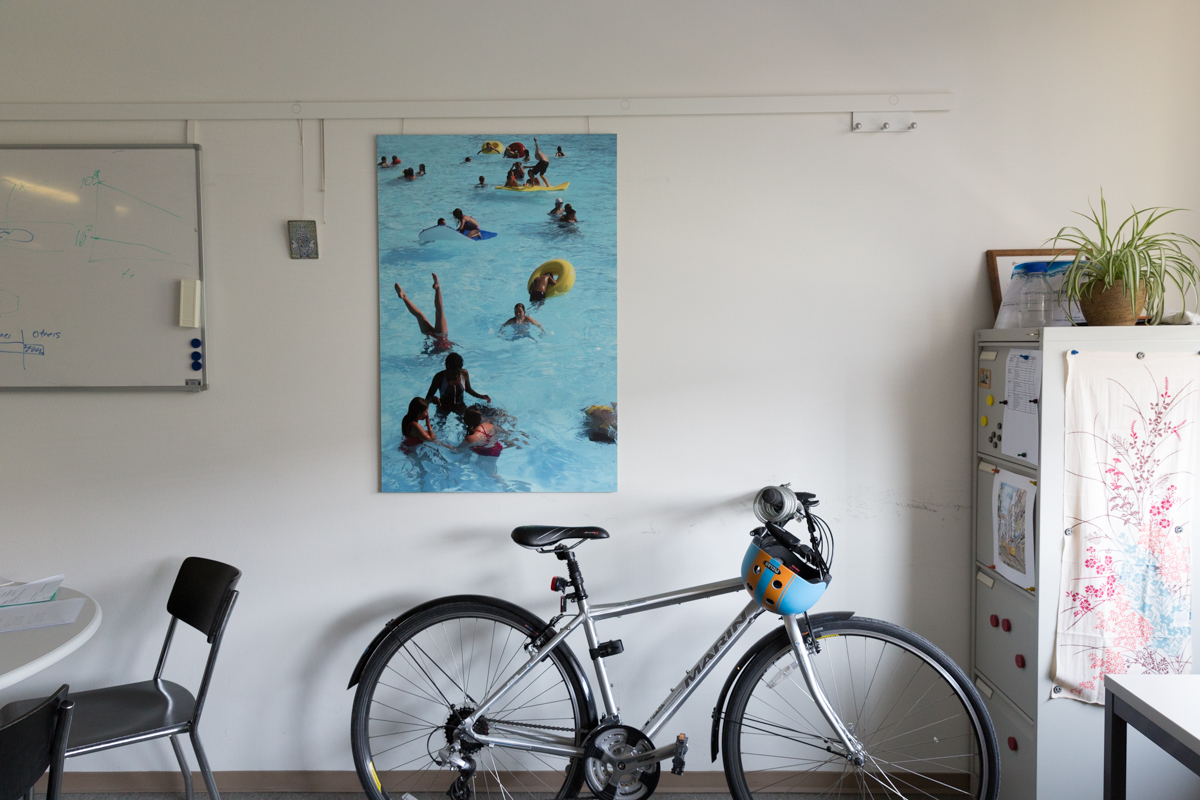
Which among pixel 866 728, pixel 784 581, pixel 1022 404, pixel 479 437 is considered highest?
pixel 1022 404

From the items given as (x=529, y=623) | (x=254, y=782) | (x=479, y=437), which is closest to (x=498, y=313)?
(x=479, y=437)

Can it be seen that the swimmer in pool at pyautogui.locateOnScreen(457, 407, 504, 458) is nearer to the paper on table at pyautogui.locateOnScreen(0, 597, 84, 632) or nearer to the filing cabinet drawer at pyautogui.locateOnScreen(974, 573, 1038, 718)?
the paper on table at pyautogui.locateOnScreen(0, 597, 84, 632)

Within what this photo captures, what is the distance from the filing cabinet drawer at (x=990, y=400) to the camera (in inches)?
74.6

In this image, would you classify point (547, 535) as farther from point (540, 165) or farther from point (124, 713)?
Answer: point (124, 713)

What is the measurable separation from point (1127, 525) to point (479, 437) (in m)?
1.85

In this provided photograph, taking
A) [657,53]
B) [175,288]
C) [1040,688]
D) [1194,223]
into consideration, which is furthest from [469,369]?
[1194,223]

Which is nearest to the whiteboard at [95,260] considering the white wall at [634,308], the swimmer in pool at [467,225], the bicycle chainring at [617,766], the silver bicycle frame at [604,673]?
the white wall at [634,308]

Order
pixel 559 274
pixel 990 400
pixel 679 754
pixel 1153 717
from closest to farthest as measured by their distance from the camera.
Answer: pixel 1153 717 < pixel 679 754 < pixel 990 400 < pixel 559 274

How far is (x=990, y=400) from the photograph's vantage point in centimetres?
195

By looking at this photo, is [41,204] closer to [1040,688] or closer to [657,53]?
[657,53]

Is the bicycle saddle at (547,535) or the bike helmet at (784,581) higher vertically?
the bicycle saddle at (547,535)

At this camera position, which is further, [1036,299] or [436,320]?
[436,320]

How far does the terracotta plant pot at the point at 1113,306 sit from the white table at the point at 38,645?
107 inches

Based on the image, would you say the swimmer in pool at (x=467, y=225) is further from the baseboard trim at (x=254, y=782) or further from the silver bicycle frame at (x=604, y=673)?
the baseboard trim at (x=254, y=782)
